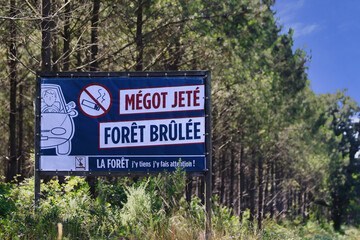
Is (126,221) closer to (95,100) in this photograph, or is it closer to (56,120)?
(95,100)

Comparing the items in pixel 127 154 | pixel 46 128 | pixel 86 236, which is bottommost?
pixel 86 236

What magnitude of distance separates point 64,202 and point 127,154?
176 centimetres

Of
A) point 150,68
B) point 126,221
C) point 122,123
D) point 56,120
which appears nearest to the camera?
point 126,221

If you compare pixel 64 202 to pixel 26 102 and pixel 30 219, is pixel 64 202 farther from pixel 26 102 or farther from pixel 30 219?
pixel 26 102

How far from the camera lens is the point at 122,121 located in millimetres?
10023

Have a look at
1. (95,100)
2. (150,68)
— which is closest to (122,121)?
(95,100)

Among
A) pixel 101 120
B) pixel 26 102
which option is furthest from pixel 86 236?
pixel 26 102

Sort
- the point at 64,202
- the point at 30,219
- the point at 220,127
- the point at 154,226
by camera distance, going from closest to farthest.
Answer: the point at 154,226 < the point at 30,219 < the point at 64,202 < the point at 220,127

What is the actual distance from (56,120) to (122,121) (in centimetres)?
155

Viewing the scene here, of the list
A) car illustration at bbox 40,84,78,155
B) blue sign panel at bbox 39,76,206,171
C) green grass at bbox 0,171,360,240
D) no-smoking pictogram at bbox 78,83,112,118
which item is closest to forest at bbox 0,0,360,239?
green grass at bbox 0,171,360,240

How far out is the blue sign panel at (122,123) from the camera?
32.5ft

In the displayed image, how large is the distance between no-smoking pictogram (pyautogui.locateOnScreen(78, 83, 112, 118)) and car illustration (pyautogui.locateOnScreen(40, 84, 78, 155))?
0.27 m

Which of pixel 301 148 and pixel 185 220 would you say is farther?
pixel 301 148

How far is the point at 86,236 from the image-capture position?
8.01 meters
